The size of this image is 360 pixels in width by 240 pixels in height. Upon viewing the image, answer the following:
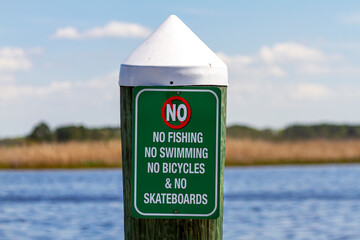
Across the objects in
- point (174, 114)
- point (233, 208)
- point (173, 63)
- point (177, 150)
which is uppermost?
point (173, 63)

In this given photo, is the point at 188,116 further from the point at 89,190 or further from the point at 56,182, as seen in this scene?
the point at 56,182

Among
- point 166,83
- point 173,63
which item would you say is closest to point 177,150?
point 166,83

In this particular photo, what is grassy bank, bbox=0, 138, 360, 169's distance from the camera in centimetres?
3103

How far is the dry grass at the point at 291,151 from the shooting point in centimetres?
A: 3281

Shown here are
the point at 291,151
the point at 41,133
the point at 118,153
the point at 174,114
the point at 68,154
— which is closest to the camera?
the point at 174,114

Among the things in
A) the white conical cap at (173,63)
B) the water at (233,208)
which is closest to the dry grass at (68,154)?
the water at (233,208)

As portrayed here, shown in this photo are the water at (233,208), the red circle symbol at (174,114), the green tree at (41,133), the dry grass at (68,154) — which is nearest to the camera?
the red circle symbol at (174,114)

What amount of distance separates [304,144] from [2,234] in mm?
23604

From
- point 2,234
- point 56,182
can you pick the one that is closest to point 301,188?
point 56,182

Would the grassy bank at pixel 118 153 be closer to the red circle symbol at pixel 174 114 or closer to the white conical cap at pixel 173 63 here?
the white conical cap at pixel 173 63

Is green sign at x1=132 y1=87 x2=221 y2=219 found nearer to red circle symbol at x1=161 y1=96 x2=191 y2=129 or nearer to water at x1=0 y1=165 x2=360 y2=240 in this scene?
red circle symbol at x1=161 y1=96 x2=191 y2=129

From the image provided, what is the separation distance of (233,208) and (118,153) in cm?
1277

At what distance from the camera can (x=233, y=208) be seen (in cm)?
1911

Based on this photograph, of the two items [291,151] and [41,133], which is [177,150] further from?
[41,133]
